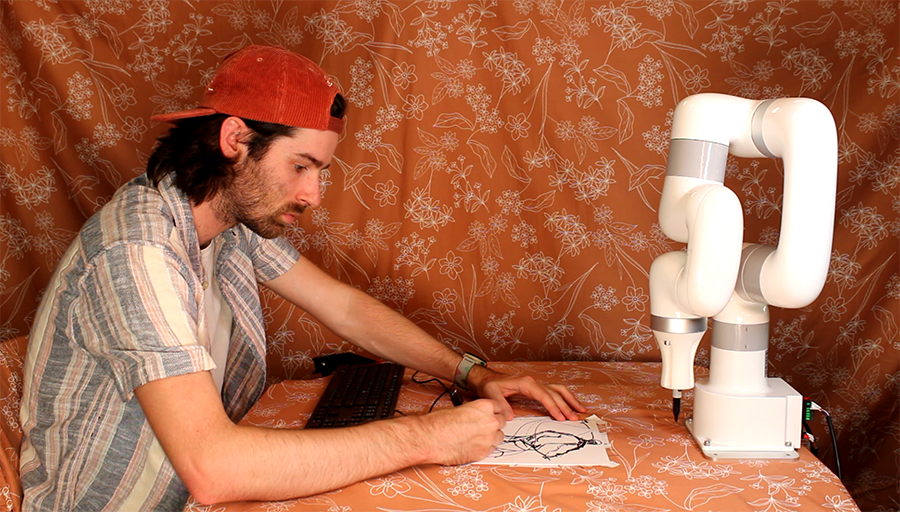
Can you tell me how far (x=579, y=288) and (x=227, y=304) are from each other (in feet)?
2.81

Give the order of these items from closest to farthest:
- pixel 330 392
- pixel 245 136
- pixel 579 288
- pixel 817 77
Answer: pixel 245 136
pixel 330 392
pixel 817 77
pixel 579 288

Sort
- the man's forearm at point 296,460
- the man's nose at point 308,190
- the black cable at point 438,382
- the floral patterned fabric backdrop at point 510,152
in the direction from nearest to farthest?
1. the man's forearm at point 296,460
2. the man's nose at point 308,190
3. the black cable at point 438,382
4. the floral patterned fabric backdrop at point 510,152

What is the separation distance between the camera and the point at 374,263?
1903mm

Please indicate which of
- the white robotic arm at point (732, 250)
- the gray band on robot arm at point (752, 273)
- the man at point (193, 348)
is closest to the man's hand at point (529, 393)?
the man at point (193, 348)

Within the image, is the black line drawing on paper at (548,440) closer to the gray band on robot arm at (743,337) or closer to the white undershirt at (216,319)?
the gray band on robot arm at (743,337)

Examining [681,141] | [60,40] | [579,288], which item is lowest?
[579,288]

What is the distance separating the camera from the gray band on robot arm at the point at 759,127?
1.10 metres

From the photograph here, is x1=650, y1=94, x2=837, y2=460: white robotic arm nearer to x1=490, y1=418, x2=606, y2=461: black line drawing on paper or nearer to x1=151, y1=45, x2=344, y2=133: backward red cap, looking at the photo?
x1=490, y1=418, x2=606, y2=461: black line drawing on paper

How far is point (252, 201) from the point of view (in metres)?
1.34

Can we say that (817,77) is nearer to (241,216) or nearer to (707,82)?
(707,82)

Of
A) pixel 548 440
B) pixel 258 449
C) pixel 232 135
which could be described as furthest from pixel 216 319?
pixel 548 440

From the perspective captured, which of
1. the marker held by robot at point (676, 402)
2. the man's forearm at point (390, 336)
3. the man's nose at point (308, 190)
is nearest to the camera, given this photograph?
the marker held by robot at point (676, 402)

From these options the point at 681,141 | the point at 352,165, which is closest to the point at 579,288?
the point at 352,165

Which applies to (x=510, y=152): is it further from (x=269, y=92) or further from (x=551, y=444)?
(x=551, y=444)
